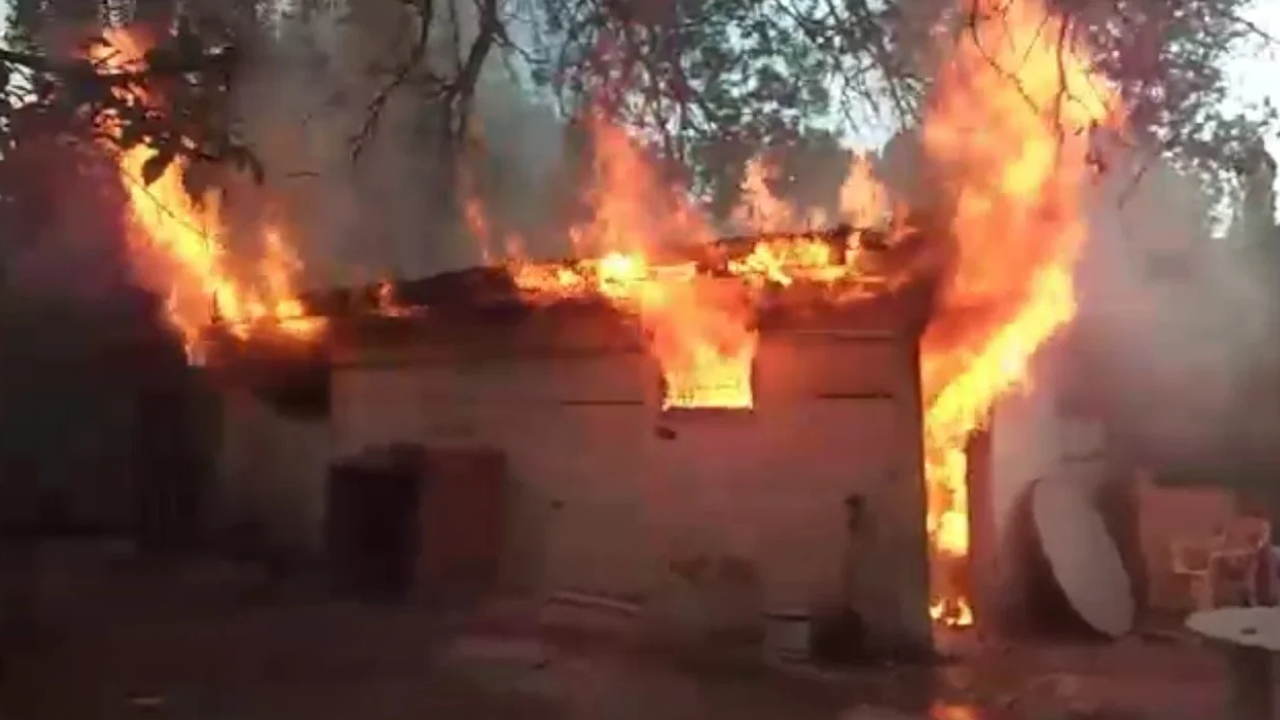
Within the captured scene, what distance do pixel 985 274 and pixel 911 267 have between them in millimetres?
686

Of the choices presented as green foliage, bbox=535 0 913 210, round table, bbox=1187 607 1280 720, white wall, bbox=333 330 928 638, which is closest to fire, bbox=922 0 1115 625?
white wall, bbox=333 330 928 638

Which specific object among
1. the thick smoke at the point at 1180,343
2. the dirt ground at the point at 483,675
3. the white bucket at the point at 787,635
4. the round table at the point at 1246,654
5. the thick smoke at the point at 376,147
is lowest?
the dirt ground at the point at 483,675

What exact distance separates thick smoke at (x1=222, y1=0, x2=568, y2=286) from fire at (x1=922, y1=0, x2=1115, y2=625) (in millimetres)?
2261

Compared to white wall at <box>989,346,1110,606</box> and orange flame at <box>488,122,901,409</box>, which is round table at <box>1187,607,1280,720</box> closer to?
orange flame at <box>488,122,901,409</box>

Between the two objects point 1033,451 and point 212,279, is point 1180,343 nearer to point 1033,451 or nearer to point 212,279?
point 1033,451

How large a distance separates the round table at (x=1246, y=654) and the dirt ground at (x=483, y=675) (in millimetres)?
1459

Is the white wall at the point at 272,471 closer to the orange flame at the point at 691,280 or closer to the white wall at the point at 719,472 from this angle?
the white wall at the point at 719,472

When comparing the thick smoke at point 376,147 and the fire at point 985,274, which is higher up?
the thick smoke at point 376,147

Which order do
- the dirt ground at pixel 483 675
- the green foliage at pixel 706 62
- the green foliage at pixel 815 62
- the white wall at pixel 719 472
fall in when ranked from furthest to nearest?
1. the white wall at pixel 719 472
2. the dirt ground at pixel 483 675
3. the green foliage at pixel 706 62
4. the green foliage at pixel 815 62

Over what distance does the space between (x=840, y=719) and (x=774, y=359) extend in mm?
2506

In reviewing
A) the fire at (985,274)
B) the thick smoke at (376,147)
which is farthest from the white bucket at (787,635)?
the thick smoke at (376,147)

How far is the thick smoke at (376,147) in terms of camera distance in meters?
6.49

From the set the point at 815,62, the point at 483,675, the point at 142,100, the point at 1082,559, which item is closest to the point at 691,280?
the point at 483,675

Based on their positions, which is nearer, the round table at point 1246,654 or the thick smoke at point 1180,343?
the round table at point 1246,654
